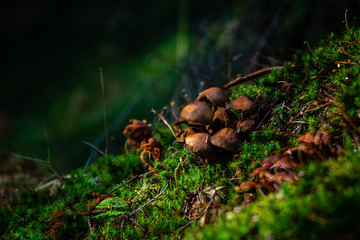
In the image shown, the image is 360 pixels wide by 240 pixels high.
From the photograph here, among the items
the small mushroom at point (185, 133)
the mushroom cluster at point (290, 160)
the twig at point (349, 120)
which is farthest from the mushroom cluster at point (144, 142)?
the twig at point (349, 120)

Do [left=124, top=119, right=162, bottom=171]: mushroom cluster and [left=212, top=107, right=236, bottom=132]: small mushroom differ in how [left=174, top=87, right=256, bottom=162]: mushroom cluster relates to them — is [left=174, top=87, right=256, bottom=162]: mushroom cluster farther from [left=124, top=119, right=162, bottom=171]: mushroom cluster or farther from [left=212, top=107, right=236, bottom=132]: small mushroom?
[left=124, top=119, right=162, bottom=171]: mushroom cluster

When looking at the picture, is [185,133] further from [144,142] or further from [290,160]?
[290,160]

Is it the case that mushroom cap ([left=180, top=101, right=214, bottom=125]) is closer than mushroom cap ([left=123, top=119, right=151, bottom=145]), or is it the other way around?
mushroom cap ([left=180, top=101, right=214, bottom=125])

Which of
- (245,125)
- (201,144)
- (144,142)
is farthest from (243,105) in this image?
(144,142)

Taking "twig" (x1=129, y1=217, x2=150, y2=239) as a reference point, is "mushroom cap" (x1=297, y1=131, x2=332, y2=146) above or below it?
above

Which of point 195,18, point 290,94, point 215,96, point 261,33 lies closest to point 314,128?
point 290,94

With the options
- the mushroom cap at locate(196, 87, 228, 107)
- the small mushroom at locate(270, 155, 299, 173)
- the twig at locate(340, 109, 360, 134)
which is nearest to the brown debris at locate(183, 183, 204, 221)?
the small mushroom at locate(270, 155, 299, 173)

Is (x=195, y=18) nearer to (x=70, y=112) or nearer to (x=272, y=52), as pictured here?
(x=272, y=52)
